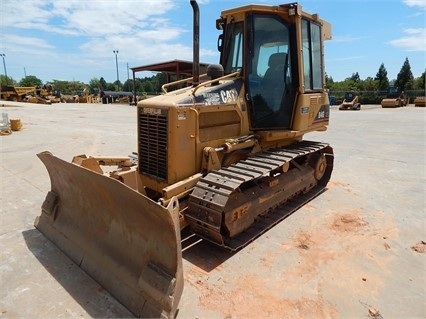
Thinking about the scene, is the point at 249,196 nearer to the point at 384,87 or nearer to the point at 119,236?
the point at 119,236

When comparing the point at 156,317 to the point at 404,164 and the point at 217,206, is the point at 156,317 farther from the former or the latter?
Result: the point at 404,164

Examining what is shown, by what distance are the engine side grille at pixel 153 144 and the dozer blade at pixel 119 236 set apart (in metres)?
0.94

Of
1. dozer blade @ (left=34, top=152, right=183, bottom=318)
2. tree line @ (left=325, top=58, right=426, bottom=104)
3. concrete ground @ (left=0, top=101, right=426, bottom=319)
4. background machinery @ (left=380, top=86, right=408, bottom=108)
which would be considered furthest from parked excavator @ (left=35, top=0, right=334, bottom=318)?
tree line @ (left=325, top=58, right=426, bottom=104)

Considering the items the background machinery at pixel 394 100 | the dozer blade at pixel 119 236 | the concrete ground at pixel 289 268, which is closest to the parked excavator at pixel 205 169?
the dozer blade at pixel 119 236

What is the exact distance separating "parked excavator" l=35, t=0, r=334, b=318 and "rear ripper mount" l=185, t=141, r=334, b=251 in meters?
0.02

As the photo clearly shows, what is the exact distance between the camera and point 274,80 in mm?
5223

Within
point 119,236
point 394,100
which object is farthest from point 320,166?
point 394,100

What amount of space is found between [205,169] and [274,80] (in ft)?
6.38

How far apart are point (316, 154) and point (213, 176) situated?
290 cm

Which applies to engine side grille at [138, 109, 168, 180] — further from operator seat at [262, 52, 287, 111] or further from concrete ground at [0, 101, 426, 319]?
operator seat at [262, 52, 287, 111]

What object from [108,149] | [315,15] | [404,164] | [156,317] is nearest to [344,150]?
[404,164]

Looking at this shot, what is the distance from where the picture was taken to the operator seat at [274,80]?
16.9 ft

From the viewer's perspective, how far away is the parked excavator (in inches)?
121

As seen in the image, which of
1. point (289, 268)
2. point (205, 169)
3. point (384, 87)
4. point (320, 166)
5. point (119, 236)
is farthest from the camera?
point (384, 87)
